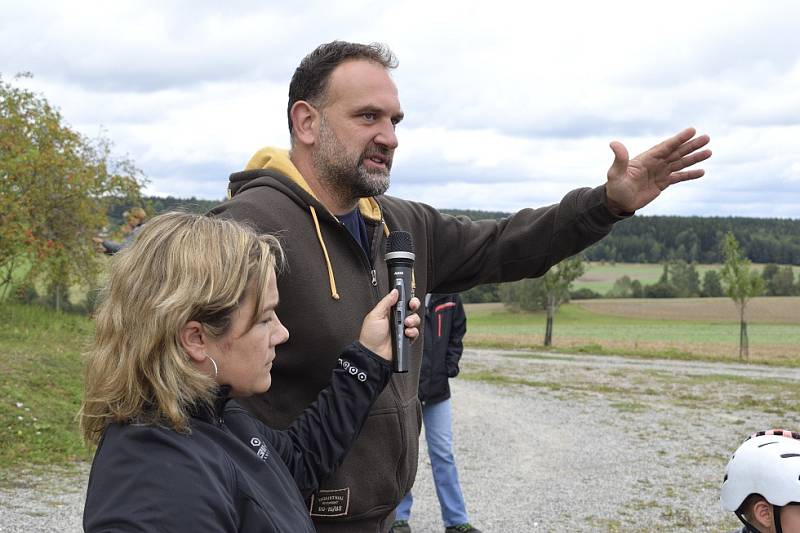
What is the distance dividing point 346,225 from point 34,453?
7.70m

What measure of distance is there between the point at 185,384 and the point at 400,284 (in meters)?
0.96

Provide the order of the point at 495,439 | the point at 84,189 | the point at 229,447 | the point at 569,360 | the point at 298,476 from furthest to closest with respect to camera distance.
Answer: the point at 569,360 < the point at 84,189 < the point at 495,439 < the point at 298,476 < the point at 229,447

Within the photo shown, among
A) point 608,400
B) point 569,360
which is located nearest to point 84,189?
point 608,400

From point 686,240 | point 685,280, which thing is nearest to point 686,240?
point 686,240

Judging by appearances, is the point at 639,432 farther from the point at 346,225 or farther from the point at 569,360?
the point at 569,360

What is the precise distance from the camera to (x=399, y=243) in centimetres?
291

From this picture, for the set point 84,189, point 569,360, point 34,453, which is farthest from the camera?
Answer: point 569,360

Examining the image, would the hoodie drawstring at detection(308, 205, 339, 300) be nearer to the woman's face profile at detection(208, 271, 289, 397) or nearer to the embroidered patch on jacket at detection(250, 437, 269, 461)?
the woman's face profile at detection(208, 271, 289, 397)

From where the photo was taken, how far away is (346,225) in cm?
314

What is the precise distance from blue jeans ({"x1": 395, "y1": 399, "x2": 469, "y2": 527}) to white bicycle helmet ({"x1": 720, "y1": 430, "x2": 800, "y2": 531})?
13.9ft

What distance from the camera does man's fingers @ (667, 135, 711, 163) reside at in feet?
10.5

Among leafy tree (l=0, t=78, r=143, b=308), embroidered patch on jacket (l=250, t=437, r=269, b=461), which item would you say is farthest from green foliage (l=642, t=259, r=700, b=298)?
embroidered patch on jacket (l=250, t=437, r=269, b=461)

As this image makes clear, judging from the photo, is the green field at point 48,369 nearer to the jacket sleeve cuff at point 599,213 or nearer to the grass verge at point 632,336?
the grass verge at point 632,336

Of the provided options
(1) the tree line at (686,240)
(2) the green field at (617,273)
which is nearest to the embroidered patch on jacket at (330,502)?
(2) the green field at (617,273)
